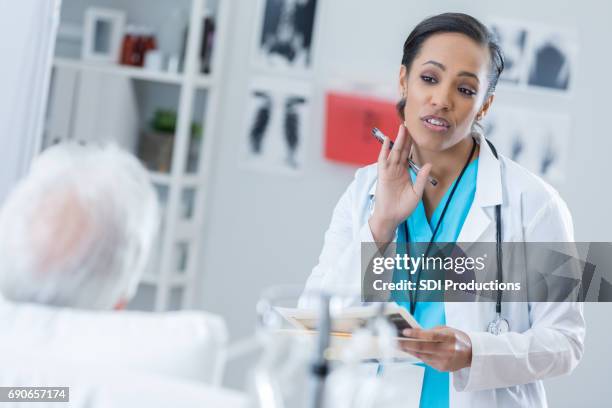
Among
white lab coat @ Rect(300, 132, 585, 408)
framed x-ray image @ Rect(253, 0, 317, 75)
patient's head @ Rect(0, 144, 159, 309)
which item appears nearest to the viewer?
patient's head @ Rect(0, 144, 159, 309)

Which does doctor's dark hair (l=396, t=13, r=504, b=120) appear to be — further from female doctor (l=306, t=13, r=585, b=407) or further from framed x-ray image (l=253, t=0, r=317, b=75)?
framed x-ray image (l=253, t=0, r=317, b=75)

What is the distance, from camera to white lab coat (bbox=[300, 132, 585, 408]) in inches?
70.5

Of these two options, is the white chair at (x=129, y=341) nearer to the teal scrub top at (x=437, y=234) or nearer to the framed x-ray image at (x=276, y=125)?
the teal scrub top at (x=437, y=234)

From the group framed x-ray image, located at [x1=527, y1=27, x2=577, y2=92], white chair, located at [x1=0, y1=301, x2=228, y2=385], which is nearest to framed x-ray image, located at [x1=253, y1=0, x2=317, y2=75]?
framed x-ray image, located at [x1=527, y1=27, x2=577, y2=92]

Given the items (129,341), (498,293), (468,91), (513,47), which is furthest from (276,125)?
(129,341)

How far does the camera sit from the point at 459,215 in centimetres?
195

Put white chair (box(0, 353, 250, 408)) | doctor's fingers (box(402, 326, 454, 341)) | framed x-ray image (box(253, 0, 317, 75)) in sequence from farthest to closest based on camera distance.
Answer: framed x-ray image (box(253, 0, 317, 75)), doctor's fingers (box(402, 326, 454, 341)), white chair (box(0, 353, 250, 408))

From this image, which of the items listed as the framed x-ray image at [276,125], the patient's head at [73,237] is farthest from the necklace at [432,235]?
the framed x-ray image at [276,125]

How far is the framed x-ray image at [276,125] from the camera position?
3600 millimetres

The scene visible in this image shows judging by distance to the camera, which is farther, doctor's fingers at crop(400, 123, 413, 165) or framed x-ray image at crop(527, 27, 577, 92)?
framed x-ray image at crop(527, 27, 577, 92)

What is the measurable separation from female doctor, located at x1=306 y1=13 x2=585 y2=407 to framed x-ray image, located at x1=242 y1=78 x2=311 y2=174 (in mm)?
1491

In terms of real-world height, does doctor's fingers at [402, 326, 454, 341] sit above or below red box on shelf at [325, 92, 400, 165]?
below

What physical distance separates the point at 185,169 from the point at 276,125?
398 millimetres

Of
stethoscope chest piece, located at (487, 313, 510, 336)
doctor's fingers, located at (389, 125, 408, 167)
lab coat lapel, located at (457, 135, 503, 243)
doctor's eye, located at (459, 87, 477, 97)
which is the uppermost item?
doctor's eye, located at (459, 87, 477, 97)
